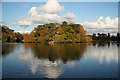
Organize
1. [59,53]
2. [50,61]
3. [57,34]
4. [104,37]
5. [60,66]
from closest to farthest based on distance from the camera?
[60,66] < [50,61] < [59,53] < [57,34] < [104,37]

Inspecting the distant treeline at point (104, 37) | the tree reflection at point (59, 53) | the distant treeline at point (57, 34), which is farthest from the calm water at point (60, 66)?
the distant treeline at point (104, 37)

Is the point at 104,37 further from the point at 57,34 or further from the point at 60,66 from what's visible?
the point at 60,66

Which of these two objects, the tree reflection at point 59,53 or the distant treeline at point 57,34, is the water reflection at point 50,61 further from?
the distant treeline at point 57,34

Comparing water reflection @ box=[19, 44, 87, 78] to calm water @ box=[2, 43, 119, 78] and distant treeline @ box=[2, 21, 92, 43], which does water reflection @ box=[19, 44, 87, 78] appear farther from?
distant treeline @ box=[2, 21, 92, 43]

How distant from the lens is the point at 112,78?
7.97 m

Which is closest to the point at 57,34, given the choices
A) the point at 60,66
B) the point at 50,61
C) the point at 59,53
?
the point at 59,53

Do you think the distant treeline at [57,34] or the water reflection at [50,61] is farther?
the distant treeline at [57,34]

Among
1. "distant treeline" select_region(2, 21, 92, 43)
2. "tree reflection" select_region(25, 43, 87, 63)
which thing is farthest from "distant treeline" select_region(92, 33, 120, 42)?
"tree reflection" select_region(25, 43, 87, 63)

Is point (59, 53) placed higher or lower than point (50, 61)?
higher

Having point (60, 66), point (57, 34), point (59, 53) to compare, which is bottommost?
point (60, 66)

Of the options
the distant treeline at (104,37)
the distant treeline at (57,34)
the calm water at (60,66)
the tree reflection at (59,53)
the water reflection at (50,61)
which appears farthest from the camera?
the distant treeline at (104,37)

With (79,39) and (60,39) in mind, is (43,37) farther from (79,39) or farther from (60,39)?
(79,39)

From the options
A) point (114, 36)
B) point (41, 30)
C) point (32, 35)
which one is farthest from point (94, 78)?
point (114, 36)

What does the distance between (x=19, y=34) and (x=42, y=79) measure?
76909mm
